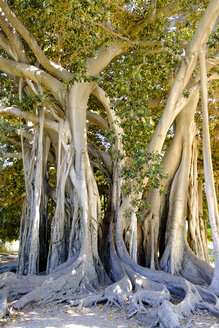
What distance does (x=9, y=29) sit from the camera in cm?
629

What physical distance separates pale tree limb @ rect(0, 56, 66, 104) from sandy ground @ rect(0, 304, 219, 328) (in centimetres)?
396

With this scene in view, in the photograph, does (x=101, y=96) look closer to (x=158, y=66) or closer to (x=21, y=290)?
(x=158, y=66)

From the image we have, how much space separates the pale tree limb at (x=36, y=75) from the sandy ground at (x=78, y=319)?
396 centimetres

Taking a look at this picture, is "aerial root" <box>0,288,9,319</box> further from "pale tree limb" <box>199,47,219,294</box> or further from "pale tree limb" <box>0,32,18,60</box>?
"pale tree limb" <box>0,32,18,60</box>

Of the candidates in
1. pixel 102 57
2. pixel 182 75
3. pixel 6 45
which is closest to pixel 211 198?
pixel 182 75

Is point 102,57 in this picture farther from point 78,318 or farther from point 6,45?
point 78,318

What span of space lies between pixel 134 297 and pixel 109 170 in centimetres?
335

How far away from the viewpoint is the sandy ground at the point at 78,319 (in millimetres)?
3230

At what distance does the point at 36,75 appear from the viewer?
236 inches

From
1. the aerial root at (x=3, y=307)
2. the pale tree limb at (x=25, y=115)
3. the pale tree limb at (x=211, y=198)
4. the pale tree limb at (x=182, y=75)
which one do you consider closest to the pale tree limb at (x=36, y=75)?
the pale tree limb at (x=25, y=115)

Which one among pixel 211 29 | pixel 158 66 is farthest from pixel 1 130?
pixel 211 29

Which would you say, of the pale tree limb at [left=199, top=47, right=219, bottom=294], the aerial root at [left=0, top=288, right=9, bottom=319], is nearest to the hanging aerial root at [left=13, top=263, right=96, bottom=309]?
the aerial root at [left=0, top=288, right=9, bottom=319]

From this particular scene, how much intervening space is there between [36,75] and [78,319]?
14.5ft

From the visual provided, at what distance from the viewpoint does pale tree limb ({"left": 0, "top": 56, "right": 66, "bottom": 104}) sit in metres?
6.02
